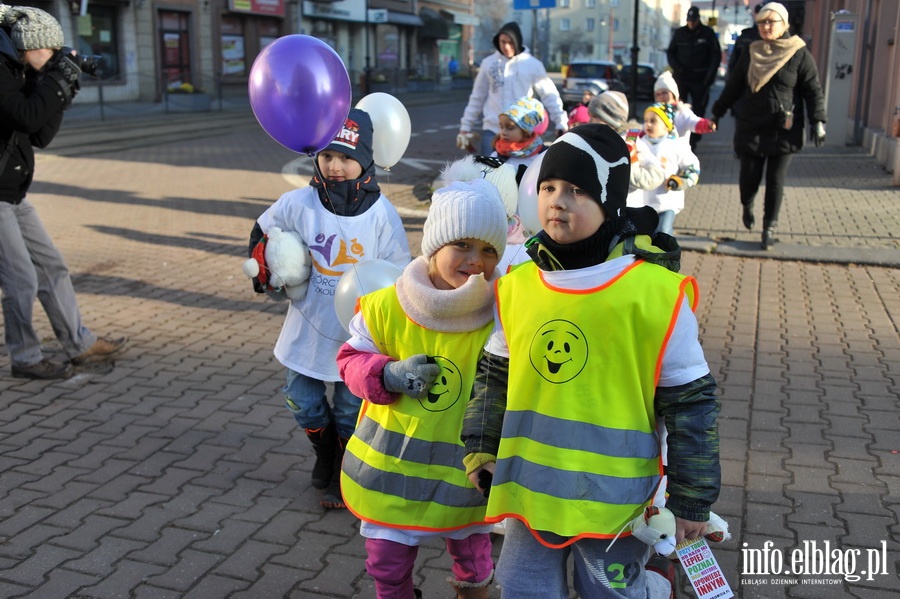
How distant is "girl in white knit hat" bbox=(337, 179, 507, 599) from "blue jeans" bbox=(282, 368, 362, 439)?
1100 mm

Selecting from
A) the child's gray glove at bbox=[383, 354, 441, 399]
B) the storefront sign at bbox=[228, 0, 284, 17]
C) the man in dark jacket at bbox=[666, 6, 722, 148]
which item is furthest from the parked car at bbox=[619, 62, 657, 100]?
the child's gray glove at bbox=[383, 354, 441, 399]

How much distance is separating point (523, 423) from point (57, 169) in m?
14.6

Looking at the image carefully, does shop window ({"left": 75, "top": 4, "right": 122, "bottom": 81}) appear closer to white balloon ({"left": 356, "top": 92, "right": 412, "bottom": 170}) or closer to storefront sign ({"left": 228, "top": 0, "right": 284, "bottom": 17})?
storefront sign ({"left": 228, "top": 0, "right": 284, "bottom": 17})

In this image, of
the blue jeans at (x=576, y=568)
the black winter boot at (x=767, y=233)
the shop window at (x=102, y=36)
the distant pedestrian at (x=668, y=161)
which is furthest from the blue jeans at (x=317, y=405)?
the shop window at (x=102, y=36)

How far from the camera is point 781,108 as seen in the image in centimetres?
791

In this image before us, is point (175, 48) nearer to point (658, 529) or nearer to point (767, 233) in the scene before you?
point (767, 233)

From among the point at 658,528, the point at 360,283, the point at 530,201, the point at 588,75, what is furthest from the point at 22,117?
the point at 588,75

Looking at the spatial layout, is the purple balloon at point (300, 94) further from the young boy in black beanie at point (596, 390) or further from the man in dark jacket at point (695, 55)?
the man in dark jacket at point (695, 55)

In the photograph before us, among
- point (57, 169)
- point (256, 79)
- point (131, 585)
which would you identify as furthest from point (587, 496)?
point (57, 169)

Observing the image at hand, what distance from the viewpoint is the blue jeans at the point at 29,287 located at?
5355 millimetres

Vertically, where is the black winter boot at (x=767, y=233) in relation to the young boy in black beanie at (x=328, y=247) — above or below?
below

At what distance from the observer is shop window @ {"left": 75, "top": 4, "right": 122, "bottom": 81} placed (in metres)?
30.1

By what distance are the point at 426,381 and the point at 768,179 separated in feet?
21.4

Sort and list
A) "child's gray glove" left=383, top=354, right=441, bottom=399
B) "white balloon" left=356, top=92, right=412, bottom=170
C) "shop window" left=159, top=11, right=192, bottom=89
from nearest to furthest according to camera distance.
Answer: "child's gray glove" left=383, top=354, right=441, bottom=399
"white balloon" left=356, top=92, right=412, bottom=170
"shop window" left=159, top=11, right=192, bottom=89
